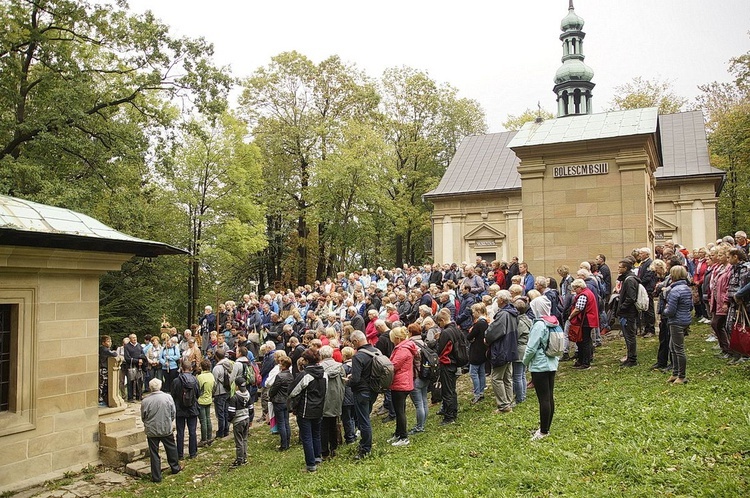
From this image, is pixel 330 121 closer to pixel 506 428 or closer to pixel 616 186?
pixel 616 186

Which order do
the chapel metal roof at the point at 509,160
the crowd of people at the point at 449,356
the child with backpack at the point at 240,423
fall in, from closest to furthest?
the crowd of people at the point at 449,356 < the child with backpack at the point at 240,423 < the chapel metal roof at the point at 509,160

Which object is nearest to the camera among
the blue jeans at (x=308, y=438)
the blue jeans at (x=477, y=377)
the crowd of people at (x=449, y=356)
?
the blue jeans at (x=308, y=438)

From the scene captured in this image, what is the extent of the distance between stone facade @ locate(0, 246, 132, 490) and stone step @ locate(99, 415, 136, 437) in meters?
0.12

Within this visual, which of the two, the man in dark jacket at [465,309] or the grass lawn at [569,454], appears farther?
the man in dark jacket at [465,309]

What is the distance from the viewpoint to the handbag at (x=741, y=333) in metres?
8.20

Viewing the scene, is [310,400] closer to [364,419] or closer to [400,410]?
[364,419]

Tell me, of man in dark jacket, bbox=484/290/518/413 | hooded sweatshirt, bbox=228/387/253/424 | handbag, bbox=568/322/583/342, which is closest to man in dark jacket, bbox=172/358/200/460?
hooded sweatshirt, bbox=228/387/253/424

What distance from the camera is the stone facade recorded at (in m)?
9.09

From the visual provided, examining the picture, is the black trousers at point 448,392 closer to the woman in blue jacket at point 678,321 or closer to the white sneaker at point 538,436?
the white sneaker at point 538,436

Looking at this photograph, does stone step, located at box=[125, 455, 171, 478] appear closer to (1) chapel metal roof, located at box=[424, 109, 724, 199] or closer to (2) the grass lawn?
(2) the grass lawn

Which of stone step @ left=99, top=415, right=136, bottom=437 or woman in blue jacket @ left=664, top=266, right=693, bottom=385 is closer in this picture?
woman in blue jacket @ left=664, top=266, right=693, bottom=385

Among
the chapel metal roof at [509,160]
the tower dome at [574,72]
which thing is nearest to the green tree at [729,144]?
the chapel metal roof at [509,160]

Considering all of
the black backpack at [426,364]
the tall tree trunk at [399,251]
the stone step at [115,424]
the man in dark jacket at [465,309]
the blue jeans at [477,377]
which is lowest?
the stone step at [115,424]

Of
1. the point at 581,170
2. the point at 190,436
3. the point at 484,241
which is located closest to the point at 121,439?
the point at 190,436
